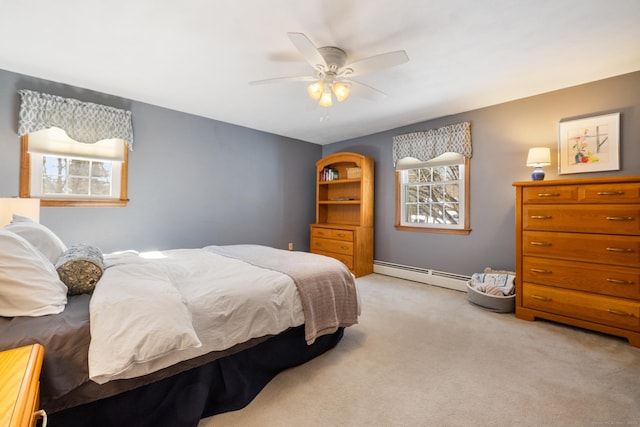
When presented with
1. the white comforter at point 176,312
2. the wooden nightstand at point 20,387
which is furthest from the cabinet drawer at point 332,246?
the wooden nightstand at point 20,387

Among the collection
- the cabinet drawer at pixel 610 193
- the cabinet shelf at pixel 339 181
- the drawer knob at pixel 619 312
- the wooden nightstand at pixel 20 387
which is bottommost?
the drawer knob at pixel 619 312

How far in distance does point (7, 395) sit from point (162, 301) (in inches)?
23.9

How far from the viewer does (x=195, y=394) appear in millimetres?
1357

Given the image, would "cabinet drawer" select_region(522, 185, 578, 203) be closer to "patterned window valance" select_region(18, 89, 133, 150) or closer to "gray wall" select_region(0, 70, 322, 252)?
"gray wall" select_region(0, 70, 322, 252)

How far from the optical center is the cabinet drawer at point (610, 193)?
2.14 meters

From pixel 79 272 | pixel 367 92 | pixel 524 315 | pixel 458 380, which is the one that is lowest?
pixel 458 380

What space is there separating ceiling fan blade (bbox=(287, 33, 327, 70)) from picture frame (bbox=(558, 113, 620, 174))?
2.65 meters

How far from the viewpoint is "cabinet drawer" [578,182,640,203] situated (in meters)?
2.14

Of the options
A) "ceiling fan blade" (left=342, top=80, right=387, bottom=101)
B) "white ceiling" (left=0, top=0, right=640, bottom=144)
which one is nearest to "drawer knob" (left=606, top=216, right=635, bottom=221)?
"white ceiling" (left=0, top=0, right=640, bottom=144)

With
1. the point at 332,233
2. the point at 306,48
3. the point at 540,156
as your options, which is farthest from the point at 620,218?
the point at 332,233

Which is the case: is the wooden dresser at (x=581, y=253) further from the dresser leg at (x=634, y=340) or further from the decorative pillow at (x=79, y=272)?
the decorative pillow at (x=79, y=272)

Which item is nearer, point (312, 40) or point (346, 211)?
point (312, 40)

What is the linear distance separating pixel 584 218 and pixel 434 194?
5.84 ft

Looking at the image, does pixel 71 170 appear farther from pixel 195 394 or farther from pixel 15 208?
pixel 195 394
